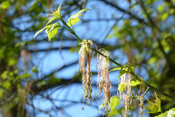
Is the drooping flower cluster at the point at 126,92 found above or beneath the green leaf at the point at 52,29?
beneath

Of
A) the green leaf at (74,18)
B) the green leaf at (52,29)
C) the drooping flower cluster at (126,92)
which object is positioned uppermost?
the green leaf at (74,18)

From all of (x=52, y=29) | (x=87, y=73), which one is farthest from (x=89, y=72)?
(x=52, y=29)

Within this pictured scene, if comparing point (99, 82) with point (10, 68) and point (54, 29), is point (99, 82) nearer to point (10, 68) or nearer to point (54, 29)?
point (54, 29)

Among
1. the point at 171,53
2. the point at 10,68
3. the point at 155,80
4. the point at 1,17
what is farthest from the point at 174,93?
the point at 10,68

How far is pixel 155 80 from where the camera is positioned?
238 cm

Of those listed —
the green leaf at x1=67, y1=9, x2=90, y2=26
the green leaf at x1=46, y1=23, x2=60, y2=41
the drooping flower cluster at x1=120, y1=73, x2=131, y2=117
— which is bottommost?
the drooping flower cluster at x1=120, y1=73, x2=131, y2=117

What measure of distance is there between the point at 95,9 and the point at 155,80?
1244 millimetres

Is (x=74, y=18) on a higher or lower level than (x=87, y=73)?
higher

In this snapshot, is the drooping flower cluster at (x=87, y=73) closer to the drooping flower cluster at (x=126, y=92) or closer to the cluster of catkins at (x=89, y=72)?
the cluster of catkins at (x=89, y=72)

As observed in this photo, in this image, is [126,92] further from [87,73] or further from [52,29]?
[52,29]

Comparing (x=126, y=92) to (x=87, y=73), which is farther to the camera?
(x=126, y=92)

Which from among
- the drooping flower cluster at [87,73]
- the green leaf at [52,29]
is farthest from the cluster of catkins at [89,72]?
the green leaf at [52,29]

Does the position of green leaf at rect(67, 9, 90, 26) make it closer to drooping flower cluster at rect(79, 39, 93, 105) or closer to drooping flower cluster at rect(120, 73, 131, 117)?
drooping flower cluster at rect(79, 39, 93, 105)

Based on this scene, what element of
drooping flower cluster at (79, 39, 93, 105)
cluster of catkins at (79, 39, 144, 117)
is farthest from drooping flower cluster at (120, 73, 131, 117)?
drooping flower cluster at (79, 39, 93, 105)
